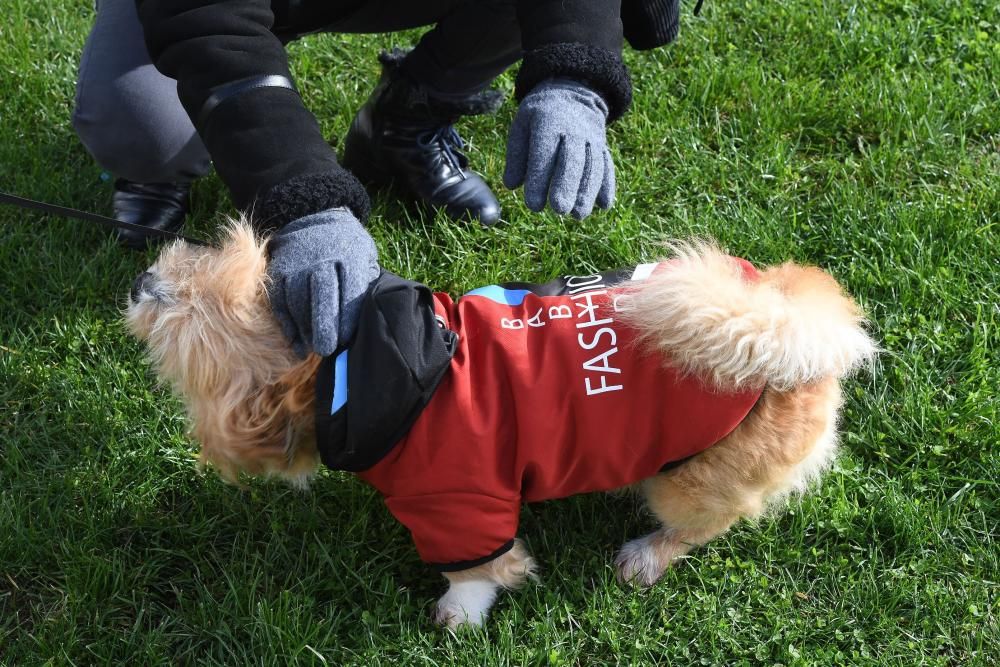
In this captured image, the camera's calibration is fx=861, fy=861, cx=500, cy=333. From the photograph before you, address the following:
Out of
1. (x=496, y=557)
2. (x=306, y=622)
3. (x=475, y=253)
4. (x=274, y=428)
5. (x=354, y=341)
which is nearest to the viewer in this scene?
(x=354, y=341)

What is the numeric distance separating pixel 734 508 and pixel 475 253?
1259 millimetres

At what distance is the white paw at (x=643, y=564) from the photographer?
216 cm

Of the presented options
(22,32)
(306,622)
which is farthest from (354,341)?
(22,32)

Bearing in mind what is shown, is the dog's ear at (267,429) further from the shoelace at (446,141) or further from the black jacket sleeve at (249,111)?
the shoelace at (446,141)

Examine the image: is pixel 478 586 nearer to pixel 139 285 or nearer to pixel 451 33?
pixel 139 285

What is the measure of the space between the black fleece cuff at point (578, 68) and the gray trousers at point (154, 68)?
2.61 ft

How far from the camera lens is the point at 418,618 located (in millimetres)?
2109

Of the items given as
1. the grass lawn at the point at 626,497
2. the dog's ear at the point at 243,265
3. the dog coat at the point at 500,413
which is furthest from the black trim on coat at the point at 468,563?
the dog's ear at the point at 243,265

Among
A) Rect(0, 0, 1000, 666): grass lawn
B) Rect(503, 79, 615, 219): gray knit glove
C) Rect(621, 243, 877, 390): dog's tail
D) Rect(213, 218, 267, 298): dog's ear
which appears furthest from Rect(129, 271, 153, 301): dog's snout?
Rect(621, 243, 877, 390): dog's tail

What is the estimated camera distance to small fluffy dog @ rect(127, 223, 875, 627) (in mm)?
1690

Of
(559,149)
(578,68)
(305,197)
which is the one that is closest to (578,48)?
(578,68)

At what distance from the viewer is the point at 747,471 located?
187 centimetres

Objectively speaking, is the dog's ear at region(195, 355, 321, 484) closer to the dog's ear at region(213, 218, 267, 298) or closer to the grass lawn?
the dog's ear at region(213, 218, 267, 298)

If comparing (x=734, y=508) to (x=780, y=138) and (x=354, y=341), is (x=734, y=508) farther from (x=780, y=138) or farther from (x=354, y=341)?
(x=780, y=138)
